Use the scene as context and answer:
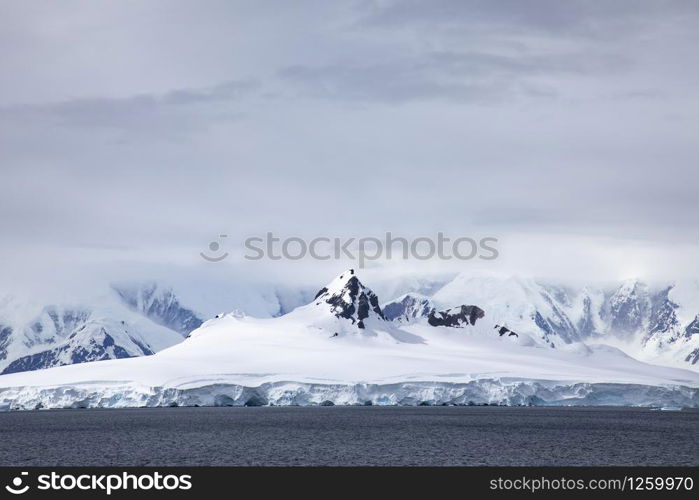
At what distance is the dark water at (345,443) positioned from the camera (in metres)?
96.2

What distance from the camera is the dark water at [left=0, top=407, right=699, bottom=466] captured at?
316ft

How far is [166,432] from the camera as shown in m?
136

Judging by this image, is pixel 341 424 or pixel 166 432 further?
pixel 341 424

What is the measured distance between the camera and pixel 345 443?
115 metres
